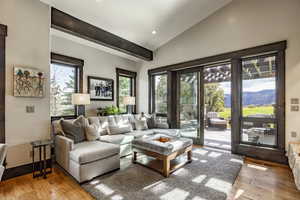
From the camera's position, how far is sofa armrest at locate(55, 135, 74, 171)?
2562 mm

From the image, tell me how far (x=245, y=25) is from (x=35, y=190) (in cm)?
515

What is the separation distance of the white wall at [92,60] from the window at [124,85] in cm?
22

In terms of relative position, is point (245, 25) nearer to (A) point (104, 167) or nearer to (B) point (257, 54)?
(B) point (257, 54)

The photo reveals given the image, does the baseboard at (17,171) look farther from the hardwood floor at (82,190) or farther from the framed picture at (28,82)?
the framed picture at (28,82)

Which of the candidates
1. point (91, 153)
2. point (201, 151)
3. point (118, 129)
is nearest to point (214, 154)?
point (201, 151)

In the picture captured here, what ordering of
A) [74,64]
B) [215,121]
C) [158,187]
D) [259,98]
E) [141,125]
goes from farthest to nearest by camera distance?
1. [215,121]
2. [141,125]
3. [74,64]
4. [259,98]
5. [158,187]

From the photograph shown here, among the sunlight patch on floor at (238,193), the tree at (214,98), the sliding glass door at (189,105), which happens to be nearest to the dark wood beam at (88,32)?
the sliding glass door at (189,105)

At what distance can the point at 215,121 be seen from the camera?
280 inches

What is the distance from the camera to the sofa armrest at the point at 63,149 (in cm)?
256

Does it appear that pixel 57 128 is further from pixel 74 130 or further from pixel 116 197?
pixel 116 197

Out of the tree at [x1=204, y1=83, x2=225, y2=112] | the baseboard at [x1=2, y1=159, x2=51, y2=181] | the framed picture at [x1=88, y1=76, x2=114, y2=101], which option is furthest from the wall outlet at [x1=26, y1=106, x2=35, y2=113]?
the tree at [x1=204, y1=83, x2=225, y2=112]

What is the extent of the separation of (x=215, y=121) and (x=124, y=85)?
456cm

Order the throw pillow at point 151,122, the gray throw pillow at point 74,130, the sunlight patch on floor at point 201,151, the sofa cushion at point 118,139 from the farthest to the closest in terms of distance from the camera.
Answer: the throw pillow at point 151,122 < the sunlight patch on floor at point 201,151 < the sofa cushion at point 118,139 < the gray throw pillow at point 74,130

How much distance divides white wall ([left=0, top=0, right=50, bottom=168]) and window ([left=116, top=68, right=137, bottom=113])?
2615mm
